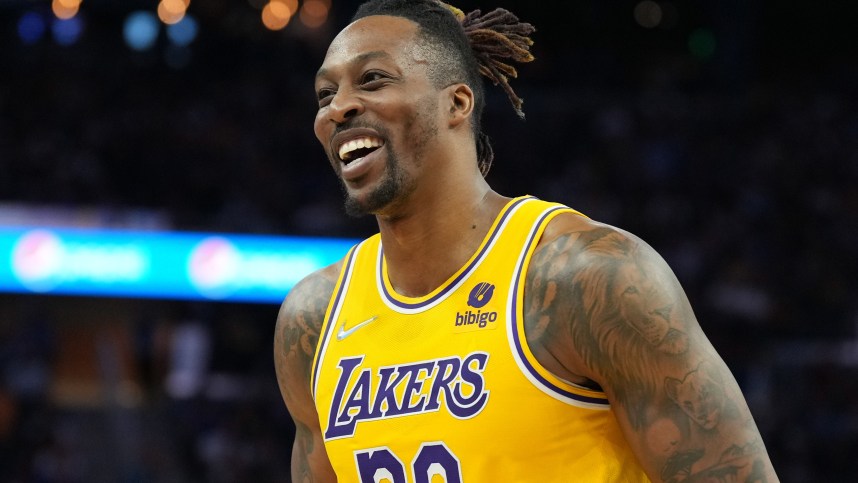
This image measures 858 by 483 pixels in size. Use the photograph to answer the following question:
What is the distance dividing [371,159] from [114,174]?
11.4 metres

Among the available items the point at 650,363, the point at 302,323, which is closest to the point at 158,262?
the point at 302,323

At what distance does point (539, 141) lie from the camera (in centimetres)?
1496

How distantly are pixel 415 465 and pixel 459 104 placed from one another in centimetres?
90

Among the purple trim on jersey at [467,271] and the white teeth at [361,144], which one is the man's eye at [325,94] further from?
the purple trim on jersey at [467,271]

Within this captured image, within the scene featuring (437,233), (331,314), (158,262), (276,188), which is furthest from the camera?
(276,188)

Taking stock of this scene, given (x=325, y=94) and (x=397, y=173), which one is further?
(x=325, y=94)

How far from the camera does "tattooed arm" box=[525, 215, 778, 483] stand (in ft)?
7.66

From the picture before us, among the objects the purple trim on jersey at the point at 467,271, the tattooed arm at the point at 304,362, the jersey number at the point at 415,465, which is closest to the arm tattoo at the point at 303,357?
the tattooed arm at the point at 304,362

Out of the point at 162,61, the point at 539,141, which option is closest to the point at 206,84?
the point at 162,61

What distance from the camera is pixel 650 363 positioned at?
93.1 inches

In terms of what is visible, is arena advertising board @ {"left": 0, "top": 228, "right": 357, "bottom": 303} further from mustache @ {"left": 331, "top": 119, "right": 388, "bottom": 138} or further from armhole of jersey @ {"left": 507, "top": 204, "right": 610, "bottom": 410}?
armhole of jersey @ {"left": 507, "top": 204, "right": 610, "bottom": 410}

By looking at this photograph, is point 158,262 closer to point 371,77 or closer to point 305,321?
point 305,321

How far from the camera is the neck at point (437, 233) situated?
2.83 metres

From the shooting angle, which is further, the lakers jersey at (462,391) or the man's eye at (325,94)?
the man's eye at (325,94)
